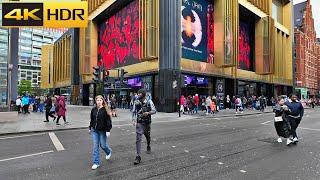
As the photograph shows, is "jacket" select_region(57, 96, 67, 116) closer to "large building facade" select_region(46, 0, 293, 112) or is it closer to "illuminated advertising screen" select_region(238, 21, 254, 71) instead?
"large building facade" select_region(46, 0, 293, 112)

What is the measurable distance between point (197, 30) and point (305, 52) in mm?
68620

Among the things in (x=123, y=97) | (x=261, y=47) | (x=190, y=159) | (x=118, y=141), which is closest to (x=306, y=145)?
(x=190, y=159)

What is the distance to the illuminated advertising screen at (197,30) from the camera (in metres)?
34.9

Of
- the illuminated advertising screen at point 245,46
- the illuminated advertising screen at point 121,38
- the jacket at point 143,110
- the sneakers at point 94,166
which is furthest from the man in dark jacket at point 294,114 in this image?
the illuminated advertising screen at point 245,46

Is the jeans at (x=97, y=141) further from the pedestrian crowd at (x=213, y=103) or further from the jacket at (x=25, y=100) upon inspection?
the jacket at (x=25, y=100)

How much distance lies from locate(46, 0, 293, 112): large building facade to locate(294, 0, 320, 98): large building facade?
33.5 meters

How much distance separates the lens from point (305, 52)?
95.9 m

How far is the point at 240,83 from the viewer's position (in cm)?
4528

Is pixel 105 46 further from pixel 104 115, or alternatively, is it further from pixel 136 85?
pixel 104 115

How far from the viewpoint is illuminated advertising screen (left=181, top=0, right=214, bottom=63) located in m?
34.9

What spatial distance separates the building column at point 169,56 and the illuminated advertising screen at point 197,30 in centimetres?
214

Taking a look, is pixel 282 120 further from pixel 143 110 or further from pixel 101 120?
pixel 101 120

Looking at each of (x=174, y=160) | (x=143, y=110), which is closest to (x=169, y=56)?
(x=143, y=110)

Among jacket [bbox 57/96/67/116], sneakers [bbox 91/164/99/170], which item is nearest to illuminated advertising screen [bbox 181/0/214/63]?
jacket [bbox 57/96/67/116]
